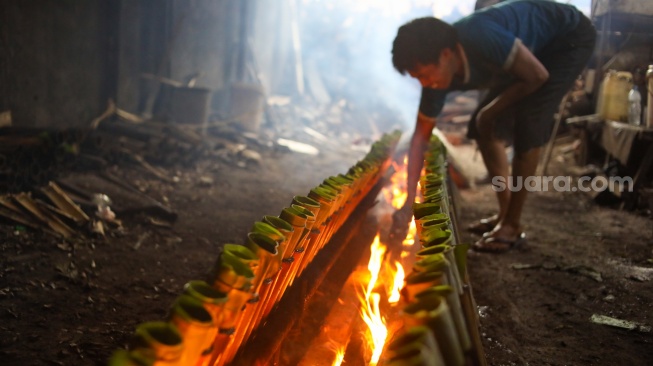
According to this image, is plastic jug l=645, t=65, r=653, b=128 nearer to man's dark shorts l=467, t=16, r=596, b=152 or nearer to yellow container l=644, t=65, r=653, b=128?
yellow container l=644, t=65, r=653, b=128

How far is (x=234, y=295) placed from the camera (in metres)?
1.52

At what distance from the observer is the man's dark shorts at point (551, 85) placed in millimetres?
4273

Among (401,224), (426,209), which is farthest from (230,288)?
(401,224)

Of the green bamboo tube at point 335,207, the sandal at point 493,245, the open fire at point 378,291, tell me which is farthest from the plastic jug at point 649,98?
the green bamboo tube at point 335,207

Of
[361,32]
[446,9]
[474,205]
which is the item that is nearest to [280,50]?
[361,32]

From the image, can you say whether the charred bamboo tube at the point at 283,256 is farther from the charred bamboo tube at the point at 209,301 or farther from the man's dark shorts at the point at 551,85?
the man's dark shorts at the point at 551,85

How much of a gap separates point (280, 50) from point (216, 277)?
Answer: 17.2m

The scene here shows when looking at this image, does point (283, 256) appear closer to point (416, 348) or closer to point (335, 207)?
point (335, 207)

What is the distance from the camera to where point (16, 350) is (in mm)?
2449

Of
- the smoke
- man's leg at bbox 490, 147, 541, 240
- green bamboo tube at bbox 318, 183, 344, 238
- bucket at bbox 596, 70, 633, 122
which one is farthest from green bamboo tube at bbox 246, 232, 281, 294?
the smoke

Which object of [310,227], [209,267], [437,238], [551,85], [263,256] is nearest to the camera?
[263,256]

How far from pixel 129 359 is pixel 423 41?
2.98 metres

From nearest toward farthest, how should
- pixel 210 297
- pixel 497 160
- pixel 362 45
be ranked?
pixel 210 297
pixel 497 160
pixel 362 45

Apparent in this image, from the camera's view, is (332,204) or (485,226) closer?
(332,204)
